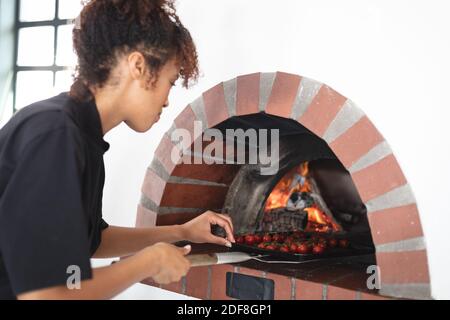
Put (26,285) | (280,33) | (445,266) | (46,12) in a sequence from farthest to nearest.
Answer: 1. (46,12)
2. (280,33)
3. (445,266)
4. (26,285)

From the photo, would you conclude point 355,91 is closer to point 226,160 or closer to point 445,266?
point 445,266

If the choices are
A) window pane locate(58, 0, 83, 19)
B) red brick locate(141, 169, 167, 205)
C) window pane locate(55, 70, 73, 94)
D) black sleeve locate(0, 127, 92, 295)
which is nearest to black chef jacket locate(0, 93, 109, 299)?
black sleeve locate(0, 127, 92, 295)

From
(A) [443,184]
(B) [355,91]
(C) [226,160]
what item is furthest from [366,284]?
(C) [226,160]

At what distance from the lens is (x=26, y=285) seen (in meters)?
0.88

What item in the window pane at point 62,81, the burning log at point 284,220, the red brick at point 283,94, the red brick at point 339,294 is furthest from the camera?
the window pane at point 62,81

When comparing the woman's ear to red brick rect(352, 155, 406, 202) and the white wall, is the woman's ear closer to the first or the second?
the white wall

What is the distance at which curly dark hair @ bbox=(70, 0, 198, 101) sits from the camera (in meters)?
1.16

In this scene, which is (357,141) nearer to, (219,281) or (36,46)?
(219,281)

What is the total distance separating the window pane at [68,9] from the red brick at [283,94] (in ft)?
4.87

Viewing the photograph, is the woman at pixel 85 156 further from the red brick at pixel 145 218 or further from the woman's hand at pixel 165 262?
the red brick at pixel 145 218

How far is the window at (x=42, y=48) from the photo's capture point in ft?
8.30

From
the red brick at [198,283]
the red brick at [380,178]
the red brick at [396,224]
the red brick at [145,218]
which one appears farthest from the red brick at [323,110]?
the red brick at [145,218]

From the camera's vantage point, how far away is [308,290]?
1.50 m

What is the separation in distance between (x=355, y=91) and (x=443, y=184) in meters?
0.37
